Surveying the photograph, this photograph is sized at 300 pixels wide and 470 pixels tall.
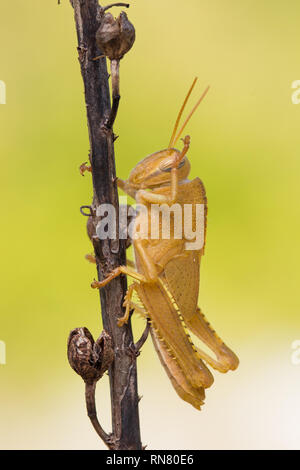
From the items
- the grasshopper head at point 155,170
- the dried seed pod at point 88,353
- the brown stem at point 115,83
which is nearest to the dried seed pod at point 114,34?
the brown stem at point 115,83

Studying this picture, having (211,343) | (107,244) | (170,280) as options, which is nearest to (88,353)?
(107,244)

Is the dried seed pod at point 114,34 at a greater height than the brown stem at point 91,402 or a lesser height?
greater

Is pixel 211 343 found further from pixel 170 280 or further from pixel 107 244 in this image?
pixel 107 244

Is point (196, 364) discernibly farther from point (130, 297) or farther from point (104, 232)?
point (104, 232)

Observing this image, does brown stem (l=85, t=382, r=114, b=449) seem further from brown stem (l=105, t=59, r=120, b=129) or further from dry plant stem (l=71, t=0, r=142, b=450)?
brown stem (l=105, t=59, r=120, b=129)

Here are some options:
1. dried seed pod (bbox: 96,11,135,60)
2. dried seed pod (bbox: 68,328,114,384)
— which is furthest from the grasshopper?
dried seed pod (bbox: 96,11,135,60)

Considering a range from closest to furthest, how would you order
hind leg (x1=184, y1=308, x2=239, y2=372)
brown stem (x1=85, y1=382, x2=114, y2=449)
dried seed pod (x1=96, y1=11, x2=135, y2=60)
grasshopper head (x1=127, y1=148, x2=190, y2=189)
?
dried seed pod (x1=96, y1=11, x2=135, y2=60) → brown stem (x1=85, y1=382, x2=114, y2=449) → grasshopper head (x1=127, y1=148, x2=190, y2=189) → hind leg (x1=184, y1=308, x2=239, y2=372)

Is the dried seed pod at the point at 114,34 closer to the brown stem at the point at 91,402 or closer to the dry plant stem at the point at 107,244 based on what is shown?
the dry plant stem at the point at 107,244
